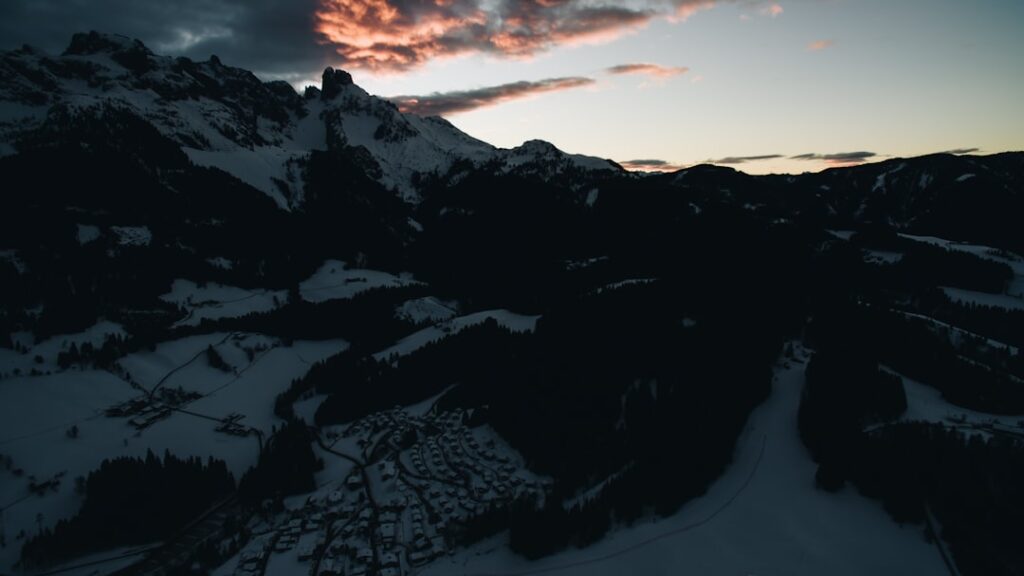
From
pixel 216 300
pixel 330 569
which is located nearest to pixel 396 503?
pixel 330 569

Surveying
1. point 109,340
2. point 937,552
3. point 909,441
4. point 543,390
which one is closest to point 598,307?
point 543,390

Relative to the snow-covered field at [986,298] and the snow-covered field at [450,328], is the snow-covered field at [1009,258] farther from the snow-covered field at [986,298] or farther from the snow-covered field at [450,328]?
the snow-covered field at [450,328]

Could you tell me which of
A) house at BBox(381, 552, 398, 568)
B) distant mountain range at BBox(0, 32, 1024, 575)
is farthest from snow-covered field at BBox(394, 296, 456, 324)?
house at BBox(381, 552, 398, 568)

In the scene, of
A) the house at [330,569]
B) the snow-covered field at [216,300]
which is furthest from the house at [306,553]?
the snow-covered field at [216,300]

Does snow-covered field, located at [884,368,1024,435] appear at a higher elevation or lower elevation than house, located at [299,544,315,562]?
higher

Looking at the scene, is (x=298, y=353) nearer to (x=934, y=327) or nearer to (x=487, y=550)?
(x=487, y=550)

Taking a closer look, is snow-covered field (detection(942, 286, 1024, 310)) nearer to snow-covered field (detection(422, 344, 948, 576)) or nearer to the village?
snow-covered field (detection(422, 344, 948, 576))
